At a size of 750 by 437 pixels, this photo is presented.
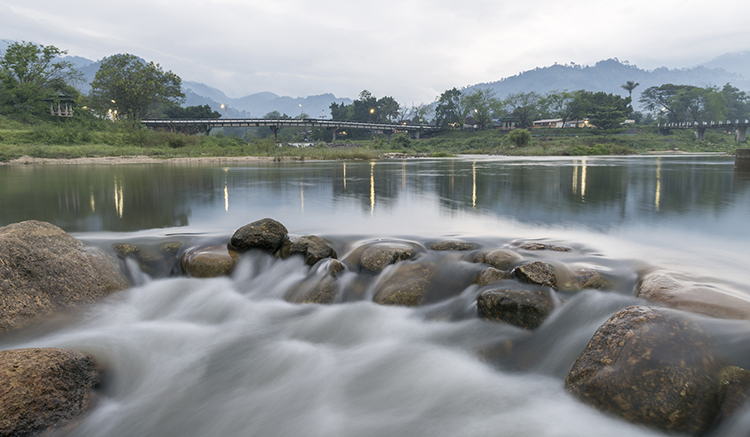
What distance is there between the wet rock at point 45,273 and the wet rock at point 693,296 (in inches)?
300

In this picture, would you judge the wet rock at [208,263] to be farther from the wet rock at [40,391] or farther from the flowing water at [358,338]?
the wet rock at [40,391]

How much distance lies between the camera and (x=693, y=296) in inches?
171

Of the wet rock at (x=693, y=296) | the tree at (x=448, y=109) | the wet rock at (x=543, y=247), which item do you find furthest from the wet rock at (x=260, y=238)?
the tree at (x=448, y=109)

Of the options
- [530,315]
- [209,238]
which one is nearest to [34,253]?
[209,238]

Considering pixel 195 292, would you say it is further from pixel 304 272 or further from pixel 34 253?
pixel 34 253

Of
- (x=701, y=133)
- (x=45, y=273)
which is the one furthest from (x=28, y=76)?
(x=701, y=133)

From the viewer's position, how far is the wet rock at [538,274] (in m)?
5.19

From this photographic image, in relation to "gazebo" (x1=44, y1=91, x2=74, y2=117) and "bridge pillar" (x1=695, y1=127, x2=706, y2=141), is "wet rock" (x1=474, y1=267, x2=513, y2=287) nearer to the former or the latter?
"gazebo" (x1=44, y1=91, x2=74, y2=117)

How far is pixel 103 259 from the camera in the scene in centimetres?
654

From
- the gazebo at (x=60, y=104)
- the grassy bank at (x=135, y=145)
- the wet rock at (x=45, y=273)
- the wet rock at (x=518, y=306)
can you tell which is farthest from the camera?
the gazebo at (x=60, y=104)

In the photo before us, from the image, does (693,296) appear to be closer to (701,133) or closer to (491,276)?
(491,276)

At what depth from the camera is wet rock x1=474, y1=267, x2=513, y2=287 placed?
5.53 metres

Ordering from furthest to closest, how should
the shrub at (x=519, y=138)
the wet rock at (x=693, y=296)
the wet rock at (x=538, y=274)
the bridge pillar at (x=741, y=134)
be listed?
the bridge pillar at (x=741, y=134) < the shrub at (x=519, y=138) < the wet rock at (x=538, y=274) < the wet rock at (x=693, y=296)

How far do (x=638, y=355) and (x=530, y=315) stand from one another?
4.75 ft
